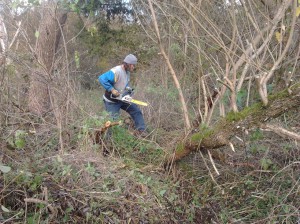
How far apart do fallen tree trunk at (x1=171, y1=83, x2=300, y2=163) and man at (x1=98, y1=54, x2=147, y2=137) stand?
1604mm

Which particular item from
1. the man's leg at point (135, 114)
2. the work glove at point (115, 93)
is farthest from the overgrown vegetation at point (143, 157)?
the work glove at point (115, 93)

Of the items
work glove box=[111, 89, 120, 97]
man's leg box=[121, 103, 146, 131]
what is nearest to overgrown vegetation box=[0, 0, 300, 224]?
man's leg box=[121, 103, 146, 131]

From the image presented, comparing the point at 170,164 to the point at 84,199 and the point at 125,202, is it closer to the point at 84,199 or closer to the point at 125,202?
the point at 125,202

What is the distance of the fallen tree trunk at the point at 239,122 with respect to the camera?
343 cm

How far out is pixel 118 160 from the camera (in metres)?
4.37

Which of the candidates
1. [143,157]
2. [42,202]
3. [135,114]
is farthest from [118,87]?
[42,202]

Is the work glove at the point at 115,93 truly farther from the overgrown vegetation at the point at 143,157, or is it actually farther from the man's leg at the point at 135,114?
the overgrown vegetation at the point at 143,157

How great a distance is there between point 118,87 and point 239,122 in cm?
272

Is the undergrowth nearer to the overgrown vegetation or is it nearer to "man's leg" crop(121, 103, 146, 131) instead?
the overgrown vegetation

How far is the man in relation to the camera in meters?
5.81

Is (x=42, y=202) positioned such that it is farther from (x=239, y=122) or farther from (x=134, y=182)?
(x=239, y=122)

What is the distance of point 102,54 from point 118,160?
7.41 meters

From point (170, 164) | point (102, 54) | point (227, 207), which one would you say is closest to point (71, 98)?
point (170, 164)

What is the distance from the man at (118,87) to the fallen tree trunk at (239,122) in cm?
160
